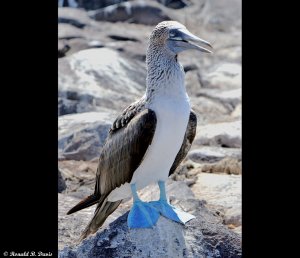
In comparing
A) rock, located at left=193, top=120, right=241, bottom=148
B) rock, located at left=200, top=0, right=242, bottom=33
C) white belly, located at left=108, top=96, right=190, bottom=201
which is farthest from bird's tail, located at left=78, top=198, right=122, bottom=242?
rock, located at left=200, top=0, right=242, bottom=33

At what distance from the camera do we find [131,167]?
7.29m

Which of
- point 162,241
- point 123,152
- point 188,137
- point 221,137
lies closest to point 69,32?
point 221,137

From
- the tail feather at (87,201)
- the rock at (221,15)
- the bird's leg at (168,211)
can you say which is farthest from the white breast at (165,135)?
the rock at (221,15)

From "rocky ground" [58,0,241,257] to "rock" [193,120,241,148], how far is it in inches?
0.6

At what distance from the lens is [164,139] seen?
7.10 m

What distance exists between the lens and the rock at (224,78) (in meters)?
19.3

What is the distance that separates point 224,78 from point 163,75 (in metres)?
12.6

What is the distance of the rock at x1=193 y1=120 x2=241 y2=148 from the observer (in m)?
14.3

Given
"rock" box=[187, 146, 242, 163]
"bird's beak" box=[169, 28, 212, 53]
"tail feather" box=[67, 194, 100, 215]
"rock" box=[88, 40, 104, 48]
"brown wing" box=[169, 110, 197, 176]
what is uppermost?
"bird's beak" box=[169, 28, 212, 53]

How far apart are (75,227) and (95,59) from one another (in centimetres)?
990

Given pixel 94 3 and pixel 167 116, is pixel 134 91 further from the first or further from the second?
pixel 167 116

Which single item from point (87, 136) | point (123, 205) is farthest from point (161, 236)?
point (87, 136)

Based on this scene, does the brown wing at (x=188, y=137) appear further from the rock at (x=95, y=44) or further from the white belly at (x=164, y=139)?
the rock at (x=95, y=44)

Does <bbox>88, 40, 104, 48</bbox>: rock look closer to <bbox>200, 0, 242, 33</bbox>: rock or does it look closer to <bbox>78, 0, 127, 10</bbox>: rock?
<bbox>78, 0, 127, 10</bbox>: rock
